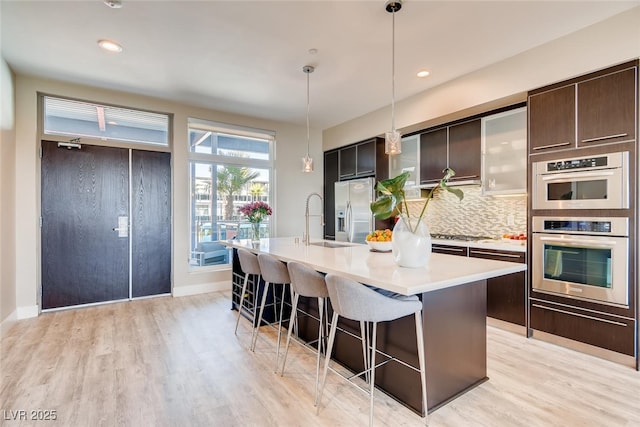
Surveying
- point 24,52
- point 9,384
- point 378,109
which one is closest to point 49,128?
point 24,52

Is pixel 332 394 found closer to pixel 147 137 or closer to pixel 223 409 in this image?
pixel 223 409

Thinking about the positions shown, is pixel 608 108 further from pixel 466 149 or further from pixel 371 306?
pixel 371 306

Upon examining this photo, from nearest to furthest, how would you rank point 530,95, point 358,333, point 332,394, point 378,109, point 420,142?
point 332,394
point 358,333
point 530,95
point 420,142
point 378,109

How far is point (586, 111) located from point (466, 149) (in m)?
1.26

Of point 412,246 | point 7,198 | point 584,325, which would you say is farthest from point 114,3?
point 584,325

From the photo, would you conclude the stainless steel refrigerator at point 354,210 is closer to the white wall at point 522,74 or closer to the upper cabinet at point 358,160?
the upper cabinet at point 358,160

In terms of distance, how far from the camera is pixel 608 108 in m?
2.53

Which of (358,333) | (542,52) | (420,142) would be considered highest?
(542,52)

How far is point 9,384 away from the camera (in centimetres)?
219

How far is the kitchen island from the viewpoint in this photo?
1.80 meters

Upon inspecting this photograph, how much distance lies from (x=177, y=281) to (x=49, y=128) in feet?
8.37

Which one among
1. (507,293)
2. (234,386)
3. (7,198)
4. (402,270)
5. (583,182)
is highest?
(583,182)

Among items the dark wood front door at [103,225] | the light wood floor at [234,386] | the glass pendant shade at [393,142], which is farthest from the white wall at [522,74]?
the dark wood front door at [103,225]

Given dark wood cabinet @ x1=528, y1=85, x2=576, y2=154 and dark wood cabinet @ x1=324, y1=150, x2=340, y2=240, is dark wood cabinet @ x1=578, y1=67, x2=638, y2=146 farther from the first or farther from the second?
dark wood cabinet @ x1=324, y1=150, x2=340, y2=240
